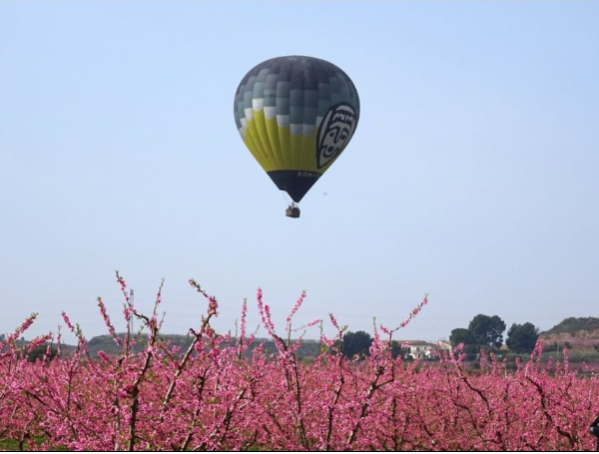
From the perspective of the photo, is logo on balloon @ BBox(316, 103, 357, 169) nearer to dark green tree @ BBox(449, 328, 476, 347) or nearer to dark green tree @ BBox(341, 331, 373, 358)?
dark green tree @ BBox(341, 331, 373, 358)

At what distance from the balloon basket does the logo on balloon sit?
2.08 metres

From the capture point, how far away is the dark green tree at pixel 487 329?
11669 centimetres

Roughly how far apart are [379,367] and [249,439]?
2200mm

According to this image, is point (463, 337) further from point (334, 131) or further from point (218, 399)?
point (218, 399)

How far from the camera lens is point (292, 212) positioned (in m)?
36.6

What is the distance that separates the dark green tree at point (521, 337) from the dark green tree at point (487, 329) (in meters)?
2.10

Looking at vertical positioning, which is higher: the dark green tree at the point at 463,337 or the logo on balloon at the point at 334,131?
the logo on balloon at the point at 334,131

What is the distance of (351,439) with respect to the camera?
1065cm

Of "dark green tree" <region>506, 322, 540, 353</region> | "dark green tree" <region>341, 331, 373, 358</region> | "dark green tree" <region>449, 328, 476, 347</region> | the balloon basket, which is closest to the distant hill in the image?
"dark green tree" <region>506, 322, 540, 353</region>

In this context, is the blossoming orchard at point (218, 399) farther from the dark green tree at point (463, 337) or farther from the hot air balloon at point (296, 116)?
the dark green tree at point (463, 337)

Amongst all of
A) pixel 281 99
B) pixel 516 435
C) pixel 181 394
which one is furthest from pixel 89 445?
pixel 281 99

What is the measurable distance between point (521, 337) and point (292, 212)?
83.2 meters

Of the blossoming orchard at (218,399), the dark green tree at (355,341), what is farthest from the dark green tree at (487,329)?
the blossoming orchard at (218,399)

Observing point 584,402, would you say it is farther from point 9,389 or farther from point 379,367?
point 9,389
